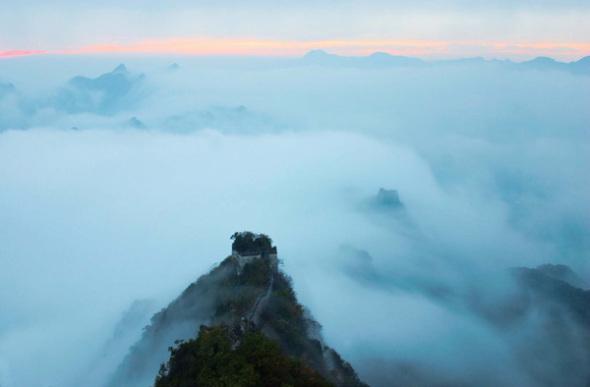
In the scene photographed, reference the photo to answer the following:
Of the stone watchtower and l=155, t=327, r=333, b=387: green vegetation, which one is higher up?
the stone watchtower

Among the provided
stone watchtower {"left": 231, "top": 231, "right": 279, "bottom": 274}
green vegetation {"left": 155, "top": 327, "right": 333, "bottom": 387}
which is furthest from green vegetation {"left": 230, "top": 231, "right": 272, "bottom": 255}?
green vegetation {"left": 155, "top": 327, "right": 333, "bottom": 387}

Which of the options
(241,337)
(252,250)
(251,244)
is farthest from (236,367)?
(251,244)

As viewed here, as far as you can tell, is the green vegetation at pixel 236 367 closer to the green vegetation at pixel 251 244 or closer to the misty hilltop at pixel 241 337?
the misty hilltop at pixel 241 337

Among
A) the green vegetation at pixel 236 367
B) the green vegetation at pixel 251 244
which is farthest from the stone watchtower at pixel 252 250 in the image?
the green vegetation at pixel 236 367

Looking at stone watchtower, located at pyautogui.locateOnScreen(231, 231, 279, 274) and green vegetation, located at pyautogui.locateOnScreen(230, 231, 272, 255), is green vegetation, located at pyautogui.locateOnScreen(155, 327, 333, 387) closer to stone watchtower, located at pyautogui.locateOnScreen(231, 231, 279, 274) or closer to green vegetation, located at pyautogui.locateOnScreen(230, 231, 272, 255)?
stone watchtower, located at pyautogui.locateOnScreen(231, 231, 279, 274)

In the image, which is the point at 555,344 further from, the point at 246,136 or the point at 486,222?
the point at 246,136

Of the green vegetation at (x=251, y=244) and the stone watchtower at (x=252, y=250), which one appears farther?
the green vegetation at (x=251, y=244)
